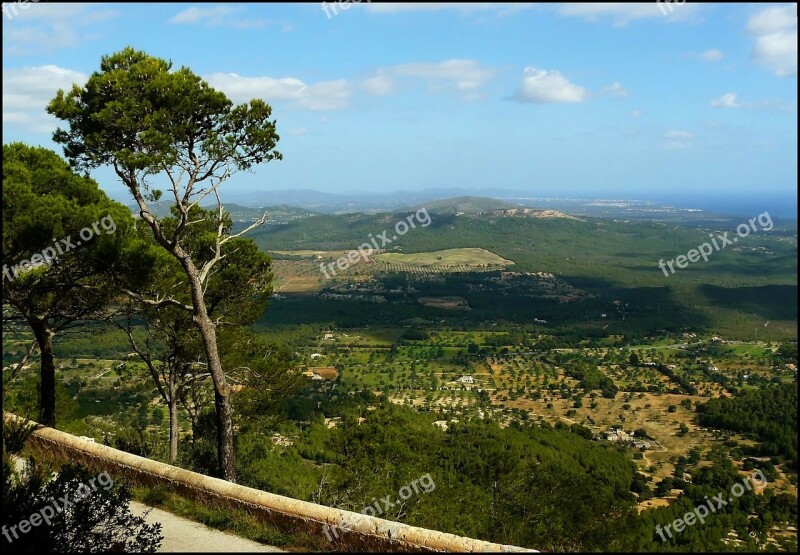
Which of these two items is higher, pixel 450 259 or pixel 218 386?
pixel 218 386

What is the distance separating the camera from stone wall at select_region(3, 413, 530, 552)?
18.3 ft

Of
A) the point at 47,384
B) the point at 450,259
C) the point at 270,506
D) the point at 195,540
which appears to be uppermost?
the point at 47,384

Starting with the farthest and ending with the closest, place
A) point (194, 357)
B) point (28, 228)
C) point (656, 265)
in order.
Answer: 1. point (656, 265)
2. point (194, 357)
3. point (28, 228)

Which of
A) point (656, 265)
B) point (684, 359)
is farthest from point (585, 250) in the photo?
point (684, 359)

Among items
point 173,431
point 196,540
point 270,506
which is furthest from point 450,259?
point 196,540

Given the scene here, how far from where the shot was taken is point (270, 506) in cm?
643

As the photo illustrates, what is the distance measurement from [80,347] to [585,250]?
134961 mm

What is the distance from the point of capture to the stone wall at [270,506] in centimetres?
557

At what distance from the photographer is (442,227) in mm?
189250

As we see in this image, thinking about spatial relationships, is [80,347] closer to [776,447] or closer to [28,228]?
[28,228]

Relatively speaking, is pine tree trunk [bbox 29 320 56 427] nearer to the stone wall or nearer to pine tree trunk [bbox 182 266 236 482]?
the stone wall

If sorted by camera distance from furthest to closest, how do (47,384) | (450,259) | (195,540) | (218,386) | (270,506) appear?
(450,259) → (47,384) → (218,386) → (270,506) → (195,540)

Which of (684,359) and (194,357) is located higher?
(194,357)

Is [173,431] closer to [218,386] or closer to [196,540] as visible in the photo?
[218,386]
